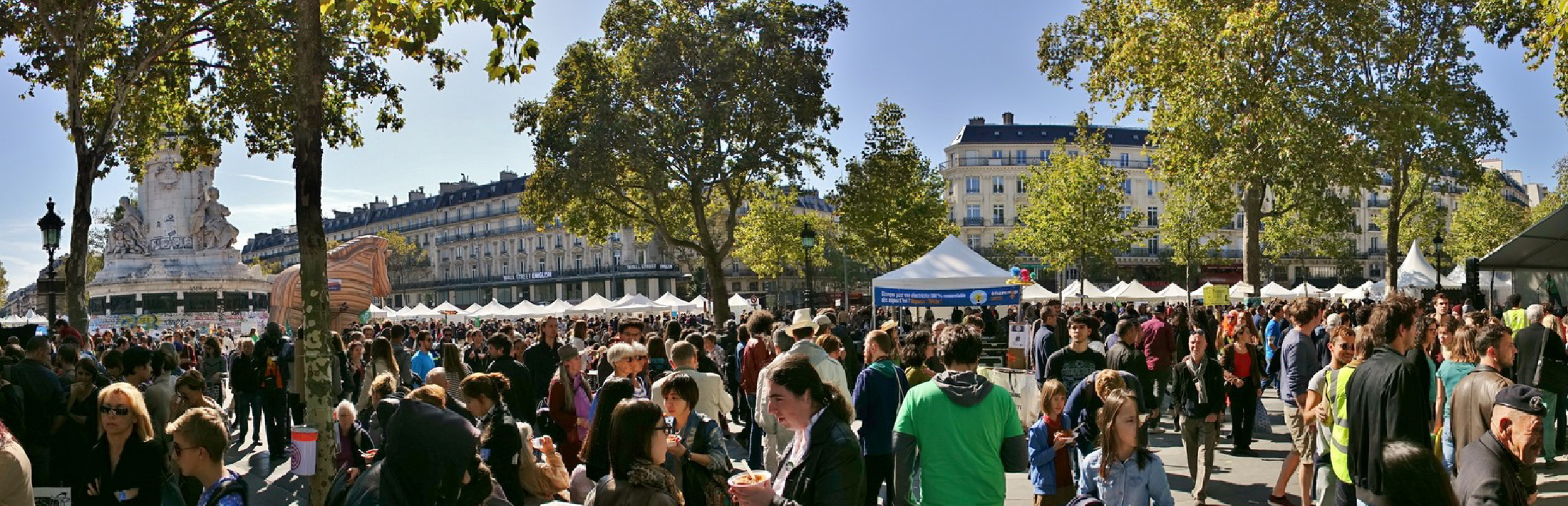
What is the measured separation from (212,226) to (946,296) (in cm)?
4004

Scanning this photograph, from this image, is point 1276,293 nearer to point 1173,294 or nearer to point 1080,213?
point 1173,294

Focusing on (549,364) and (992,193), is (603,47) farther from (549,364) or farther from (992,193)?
(992,193)

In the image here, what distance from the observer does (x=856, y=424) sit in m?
7.46

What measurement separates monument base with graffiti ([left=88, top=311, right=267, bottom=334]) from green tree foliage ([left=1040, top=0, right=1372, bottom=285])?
35.6 metres

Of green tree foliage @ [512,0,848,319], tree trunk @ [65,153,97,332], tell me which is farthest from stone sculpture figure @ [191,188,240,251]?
tree trunk @ [65,153,97,332]

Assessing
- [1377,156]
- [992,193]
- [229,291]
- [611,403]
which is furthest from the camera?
[992,193]

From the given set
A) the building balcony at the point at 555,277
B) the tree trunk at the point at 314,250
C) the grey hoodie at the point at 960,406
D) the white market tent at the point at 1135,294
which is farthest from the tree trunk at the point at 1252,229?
the building balcony at the point at 555,277

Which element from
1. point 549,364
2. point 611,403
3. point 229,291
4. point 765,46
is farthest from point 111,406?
point 229,291

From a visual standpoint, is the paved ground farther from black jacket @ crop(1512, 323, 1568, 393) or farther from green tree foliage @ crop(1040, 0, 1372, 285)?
green tree foliage @ crop(1040, 0, 1372, 285)

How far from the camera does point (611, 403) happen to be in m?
4.97

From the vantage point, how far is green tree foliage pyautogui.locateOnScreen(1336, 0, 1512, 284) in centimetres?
2219

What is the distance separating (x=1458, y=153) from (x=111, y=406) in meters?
27.6

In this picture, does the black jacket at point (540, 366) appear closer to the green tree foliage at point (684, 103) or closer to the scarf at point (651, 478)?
the scarf at point (651, 478)

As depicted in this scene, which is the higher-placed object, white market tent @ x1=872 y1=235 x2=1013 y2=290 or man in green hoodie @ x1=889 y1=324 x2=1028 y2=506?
white market tent @ x1=872 y1=235 x2=1013 y2=290
